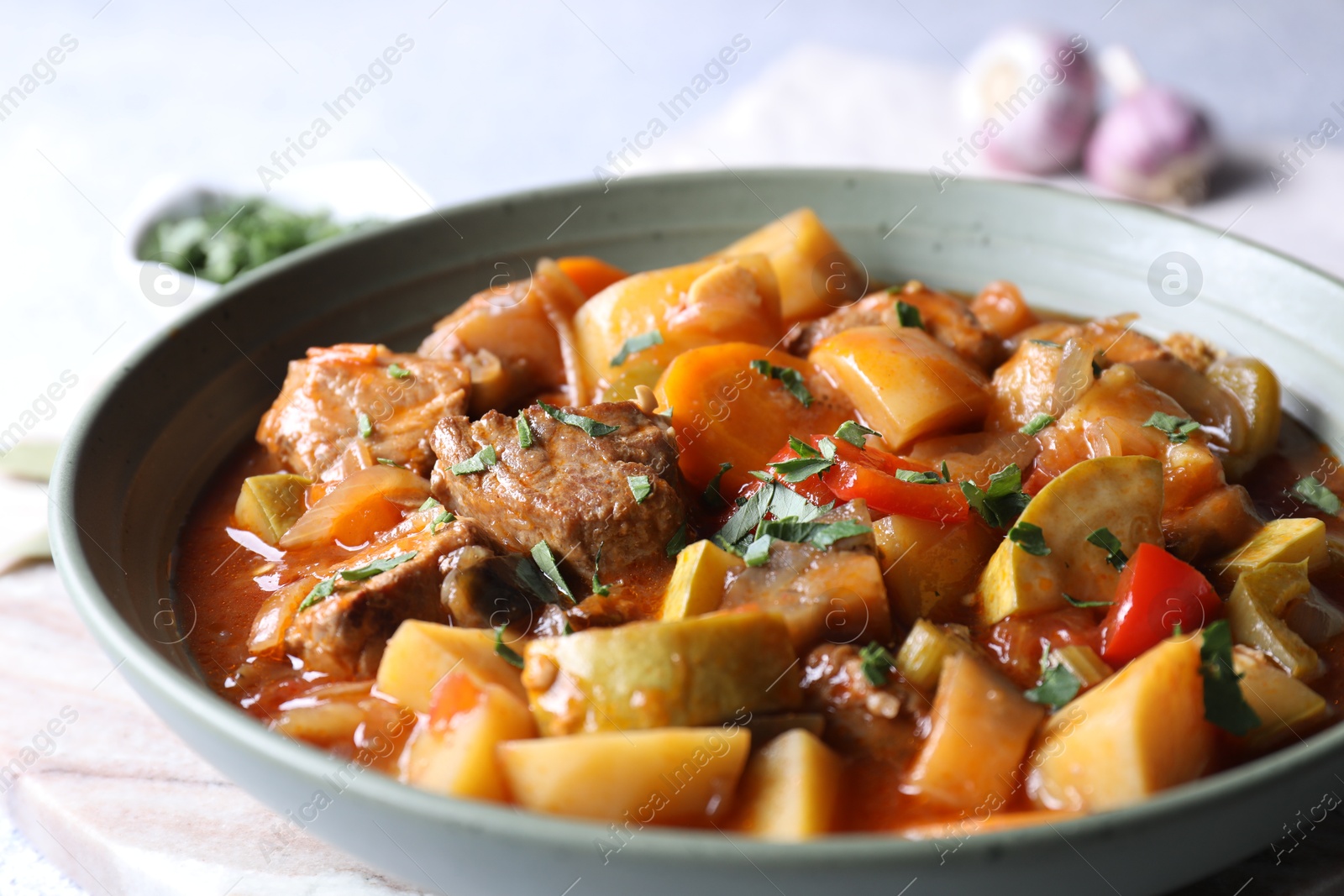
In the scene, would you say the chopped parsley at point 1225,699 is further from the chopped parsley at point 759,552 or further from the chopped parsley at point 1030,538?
the chopped parsley at point 759,552

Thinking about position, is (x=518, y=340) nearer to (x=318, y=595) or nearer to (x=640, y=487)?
(x=640, y=487)

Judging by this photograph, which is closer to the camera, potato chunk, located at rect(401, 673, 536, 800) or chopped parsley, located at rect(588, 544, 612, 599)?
potato chunk, located at rect(401, 673, 536, 800)

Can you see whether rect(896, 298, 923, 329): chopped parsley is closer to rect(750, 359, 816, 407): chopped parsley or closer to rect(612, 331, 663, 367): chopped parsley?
rect(750, 359, 816, 407): chopped parsley

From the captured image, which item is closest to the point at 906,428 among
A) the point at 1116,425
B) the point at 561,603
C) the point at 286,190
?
the point at 1116,425

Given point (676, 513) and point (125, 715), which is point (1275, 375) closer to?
point (676, 513)

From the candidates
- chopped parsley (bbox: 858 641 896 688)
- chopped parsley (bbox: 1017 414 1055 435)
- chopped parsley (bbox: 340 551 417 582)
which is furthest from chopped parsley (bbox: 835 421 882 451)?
chopped parsley (bbox: 340 551 417 582)

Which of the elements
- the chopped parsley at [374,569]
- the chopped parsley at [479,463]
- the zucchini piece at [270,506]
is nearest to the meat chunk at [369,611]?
the chopped parsley at [374,569]

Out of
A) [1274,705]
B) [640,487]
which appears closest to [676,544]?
[640,487]
